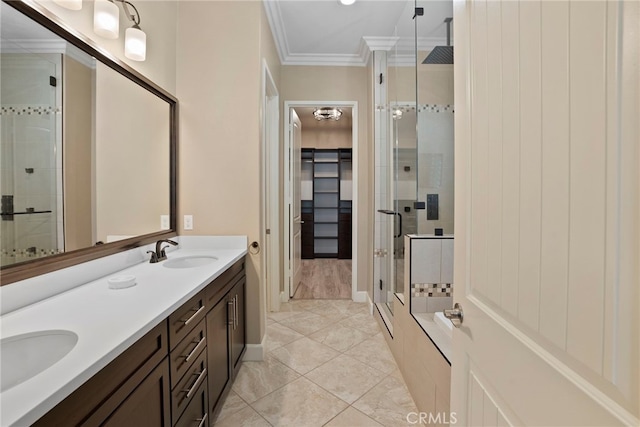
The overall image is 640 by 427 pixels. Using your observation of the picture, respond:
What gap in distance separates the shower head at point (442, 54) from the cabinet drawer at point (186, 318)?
95.2 inches

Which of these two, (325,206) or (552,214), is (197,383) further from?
(325,206)

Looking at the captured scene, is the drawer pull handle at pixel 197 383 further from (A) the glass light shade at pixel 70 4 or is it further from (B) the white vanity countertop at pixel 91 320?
(A) the glass light shade at pixel 70 4

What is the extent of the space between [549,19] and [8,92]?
160 cm

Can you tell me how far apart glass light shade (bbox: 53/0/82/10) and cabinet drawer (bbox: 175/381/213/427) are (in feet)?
5.85

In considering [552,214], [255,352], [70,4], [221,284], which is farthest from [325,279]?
[552,214]

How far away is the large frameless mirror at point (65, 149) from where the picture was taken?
3.34ft

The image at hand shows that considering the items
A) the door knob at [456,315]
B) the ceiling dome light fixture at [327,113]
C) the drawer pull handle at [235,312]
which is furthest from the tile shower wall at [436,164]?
the ceiling dome light fixture at [327,113]

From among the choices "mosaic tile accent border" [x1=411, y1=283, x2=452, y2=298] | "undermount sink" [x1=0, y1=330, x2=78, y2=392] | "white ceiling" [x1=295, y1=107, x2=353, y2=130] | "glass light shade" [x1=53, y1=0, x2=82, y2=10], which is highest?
"white ceiling" [x1=295, y1=107, x2=353, y2=130]

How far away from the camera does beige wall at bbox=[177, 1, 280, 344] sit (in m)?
2.17

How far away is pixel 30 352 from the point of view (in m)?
0.82

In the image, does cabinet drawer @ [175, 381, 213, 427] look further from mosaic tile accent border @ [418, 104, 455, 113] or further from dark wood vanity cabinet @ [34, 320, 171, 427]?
mosaic tile accent border @ [418, 104, 455, 113]

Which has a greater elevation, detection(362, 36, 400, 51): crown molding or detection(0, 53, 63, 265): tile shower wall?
detection(362, 36, 400, 51): crown molding

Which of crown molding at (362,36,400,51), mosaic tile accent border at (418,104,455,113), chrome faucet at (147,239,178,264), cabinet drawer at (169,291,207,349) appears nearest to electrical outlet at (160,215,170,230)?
chrome faucet at (147,239,178,264)

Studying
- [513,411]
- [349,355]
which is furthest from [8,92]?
[349,355]
